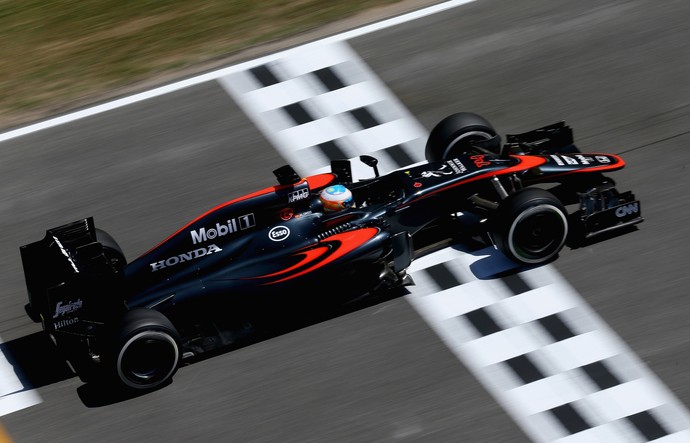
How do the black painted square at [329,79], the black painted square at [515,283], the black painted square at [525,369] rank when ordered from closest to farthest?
the black painted square at [525,369] → the black painted square at [515,283] → the black painted square at [329,79]

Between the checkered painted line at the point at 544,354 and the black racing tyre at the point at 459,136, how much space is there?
37.2 inches

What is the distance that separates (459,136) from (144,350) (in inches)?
132

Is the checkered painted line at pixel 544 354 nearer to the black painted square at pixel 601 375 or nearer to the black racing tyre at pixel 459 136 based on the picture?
the black painted square at pixel 601 375

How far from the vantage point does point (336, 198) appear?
8.46 m

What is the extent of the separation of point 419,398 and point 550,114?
4.06m

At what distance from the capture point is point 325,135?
10.9m

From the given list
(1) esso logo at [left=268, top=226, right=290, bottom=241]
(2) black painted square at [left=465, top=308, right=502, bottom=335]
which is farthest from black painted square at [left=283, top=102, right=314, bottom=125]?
(2) black painted square at [left=465, top=308, right=502, bottom=335]

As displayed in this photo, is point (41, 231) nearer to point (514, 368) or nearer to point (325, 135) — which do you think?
point (325, 135)

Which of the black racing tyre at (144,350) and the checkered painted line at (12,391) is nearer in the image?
the black racing tyre at (144,350)

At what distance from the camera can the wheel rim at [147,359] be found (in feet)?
25.0

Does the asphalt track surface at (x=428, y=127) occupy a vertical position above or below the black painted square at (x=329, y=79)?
below

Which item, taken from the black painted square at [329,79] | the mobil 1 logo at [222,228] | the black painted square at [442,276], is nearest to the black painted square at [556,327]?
the black painted square at [442,276]

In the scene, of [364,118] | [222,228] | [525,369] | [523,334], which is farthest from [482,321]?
[364,118]

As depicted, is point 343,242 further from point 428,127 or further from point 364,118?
point 364,118
